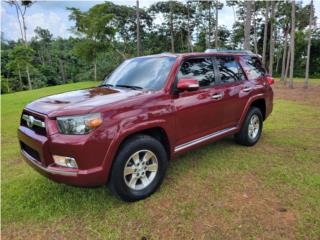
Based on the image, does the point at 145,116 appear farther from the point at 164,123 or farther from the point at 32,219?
the point at 32,219

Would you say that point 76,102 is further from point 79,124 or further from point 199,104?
point 199,104

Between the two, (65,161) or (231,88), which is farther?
(231,88)

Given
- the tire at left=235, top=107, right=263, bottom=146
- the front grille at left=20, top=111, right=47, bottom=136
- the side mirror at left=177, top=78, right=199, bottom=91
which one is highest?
the side mirror at left=177, top=78, right=199, bottom=91

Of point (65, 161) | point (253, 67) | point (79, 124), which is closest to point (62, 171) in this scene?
point (65, 161)

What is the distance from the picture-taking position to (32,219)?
9.29 feet

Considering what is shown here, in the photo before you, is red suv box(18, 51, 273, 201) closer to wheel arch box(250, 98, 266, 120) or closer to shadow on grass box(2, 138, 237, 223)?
shadow on grass box(2, 138, 237, 223)

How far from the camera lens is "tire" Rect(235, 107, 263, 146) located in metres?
4.79

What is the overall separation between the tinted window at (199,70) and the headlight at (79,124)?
4.80 feet

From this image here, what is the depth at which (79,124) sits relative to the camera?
257cm

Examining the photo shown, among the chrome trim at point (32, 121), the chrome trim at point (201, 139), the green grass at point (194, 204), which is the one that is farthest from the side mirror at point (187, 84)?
the chrome trim at point (32, 121)

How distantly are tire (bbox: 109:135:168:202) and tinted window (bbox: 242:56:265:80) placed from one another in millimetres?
2594

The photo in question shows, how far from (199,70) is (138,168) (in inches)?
70.9

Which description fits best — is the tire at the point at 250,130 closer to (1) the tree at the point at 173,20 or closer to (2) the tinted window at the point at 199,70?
(2) the tinted window at the point at 199,70

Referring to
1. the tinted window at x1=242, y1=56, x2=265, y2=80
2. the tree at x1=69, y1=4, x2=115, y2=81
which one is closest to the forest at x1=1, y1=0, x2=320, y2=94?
the tree at x1=69, y1=4, x2=115, y2=81
